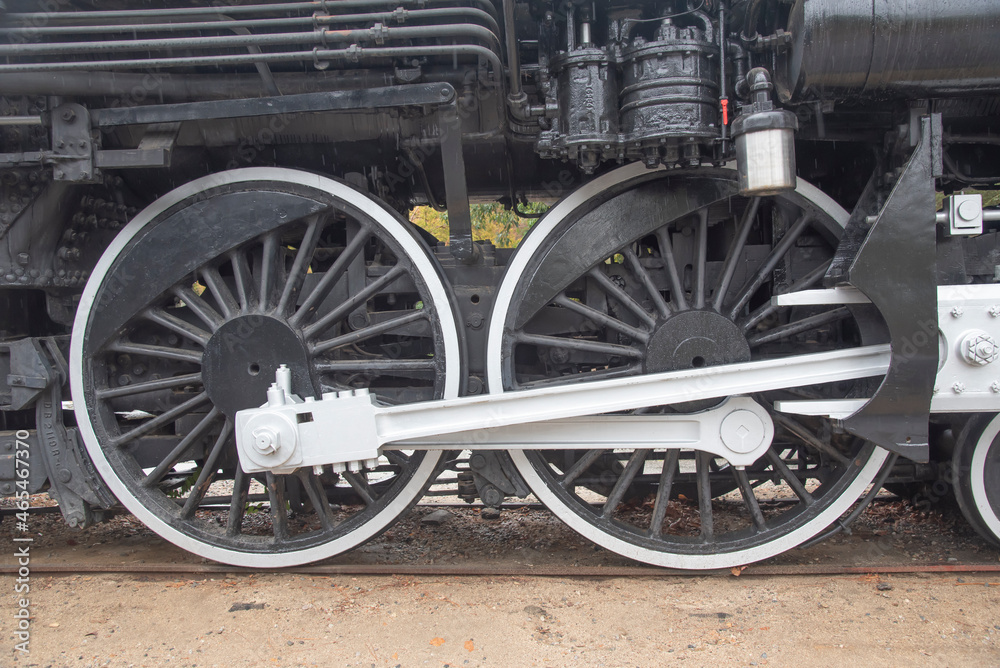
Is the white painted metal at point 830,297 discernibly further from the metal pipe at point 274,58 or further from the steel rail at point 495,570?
the metal pipe at point 274,58

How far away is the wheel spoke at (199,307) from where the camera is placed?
293cm

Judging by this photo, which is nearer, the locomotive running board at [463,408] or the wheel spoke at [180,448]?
the locomotive running board at [463,408]

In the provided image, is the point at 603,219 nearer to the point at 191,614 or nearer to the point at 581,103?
the point at 581,103

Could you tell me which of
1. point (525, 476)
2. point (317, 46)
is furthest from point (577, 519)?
point (317, 46)

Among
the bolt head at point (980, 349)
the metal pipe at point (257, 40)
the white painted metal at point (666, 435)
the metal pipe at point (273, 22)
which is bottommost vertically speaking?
the white painted metal at point (666, 435)

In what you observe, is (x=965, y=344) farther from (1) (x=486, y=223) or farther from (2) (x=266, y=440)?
(1) (x=486, y=223)

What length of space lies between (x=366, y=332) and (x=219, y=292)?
26.1 inches

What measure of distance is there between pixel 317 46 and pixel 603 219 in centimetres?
133

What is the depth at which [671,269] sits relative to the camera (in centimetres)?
287

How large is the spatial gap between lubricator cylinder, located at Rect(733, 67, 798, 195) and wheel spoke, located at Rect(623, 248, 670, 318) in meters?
0.63

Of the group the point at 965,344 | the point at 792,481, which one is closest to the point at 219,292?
the point at 792,481

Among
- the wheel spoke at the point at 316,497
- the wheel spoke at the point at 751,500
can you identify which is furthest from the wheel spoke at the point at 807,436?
the wheel spoke at the point at 316,497

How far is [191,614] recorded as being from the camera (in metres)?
2.76

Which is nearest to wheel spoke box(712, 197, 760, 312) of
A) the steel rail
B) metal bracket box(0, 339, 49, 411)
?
the steel rail
